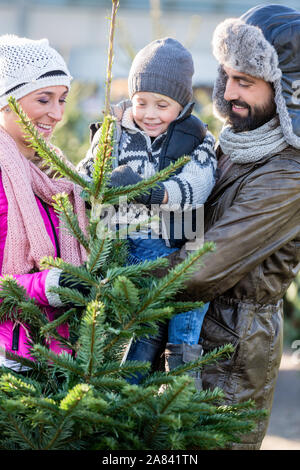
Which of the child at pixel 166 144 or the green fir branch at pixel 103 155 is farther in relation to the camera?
the child at pixel 166 144

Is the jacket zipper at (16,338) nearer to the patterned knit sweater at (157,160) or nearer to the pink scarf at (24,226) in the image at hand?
the pink scarf at (24,226)

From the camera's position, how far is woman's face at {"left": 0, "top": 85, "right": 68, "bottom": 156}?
2.73 metres

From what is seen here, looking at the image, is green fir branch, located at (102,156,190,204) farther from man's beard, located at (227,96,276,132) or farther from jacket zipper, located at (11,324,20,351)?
man's beard, located at (227,96,276,132)

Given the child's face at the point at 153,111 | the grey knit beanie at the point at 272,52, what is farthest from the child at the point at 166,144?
the grey knit beanie at the point at 272,52

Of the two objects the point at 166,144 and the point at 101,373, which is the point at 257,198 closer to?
the point at 166,144

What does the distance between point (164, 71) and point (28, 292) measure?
4.01 feet

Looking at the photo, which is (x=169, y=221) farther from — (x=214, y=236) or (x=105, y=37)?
(x=105, y=37)

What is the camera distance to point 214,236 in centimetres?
270

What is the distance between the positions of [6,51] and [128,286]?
1.34 meters

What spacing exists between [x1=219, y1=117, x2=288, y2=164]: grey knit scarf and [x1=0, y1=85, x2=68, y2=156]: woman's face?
775 millimetres

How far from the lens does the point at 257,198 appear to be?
108 inches

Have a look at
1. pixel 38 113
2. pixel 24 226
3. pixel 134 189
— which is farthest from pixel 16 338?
pixel 38 113

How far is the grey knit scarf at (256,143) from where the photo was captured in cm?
288
